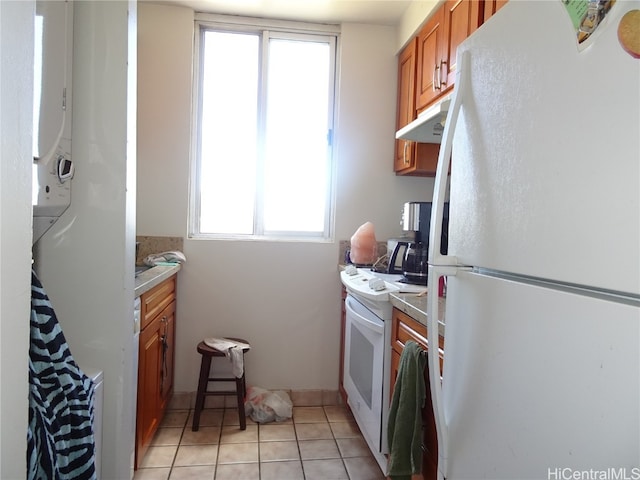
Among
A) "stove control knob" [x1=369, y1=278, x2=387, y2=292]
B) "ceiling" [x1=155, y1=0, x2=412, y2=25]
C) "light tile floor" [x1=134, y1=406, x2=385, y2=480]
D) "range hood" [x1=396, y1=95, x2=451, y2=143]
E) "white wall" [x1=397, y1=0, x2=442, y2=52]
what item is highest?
"ceiling" [x1=155, y1=0, x2=412, y2=25]

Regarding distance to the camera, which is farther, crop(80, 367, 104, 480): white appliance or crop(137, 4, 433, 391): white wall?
crop(137, 4, 433, 391): white wall

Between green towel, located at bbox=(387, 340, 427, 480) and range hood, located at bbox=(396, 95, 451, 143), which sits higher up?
range hood, located at bbox=(396, 95, 451, 143)

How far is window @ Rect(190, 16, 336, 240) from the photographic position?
2.71m

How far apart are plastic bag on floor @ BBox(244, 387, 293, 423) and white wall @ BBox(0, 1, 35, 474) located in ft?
6.51

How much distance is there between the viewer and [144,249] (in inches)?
101

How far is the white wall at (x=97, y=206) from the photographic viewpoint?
1.11 meters

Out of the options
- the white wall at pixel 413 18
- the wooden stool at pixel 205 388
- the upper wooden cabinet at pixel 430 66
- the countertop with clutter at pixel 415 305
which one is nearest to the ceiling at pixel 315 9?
the white wall at pixel 413 18

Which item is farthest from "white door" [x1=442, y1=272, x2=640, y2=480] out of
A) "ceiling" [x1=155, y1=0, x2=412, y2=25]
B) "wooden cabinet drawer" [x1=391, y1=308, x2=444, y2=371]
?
"ceiling" [x1=155, y1=0, x2=412, y2=25]

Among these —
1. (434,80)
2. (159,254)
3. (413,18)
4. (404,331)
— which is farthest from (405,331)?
(413,18)

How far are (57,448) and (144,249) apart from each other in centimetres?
185

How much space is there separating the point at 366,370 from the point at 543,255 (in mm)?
1484

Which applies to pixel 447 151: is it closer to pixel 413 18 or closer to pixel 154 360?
pixel 154 360

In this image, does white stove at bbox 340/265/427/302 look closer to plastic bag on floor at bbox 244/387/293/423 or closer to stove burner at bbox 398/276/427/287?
stove burner at bbox 398/276/427/287

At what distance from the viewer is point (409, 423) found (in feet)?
4.15
